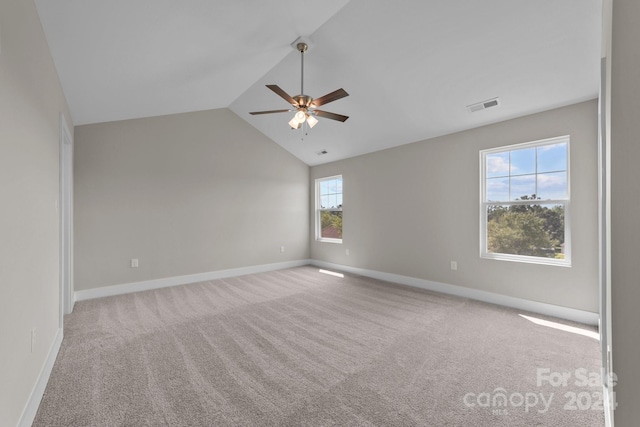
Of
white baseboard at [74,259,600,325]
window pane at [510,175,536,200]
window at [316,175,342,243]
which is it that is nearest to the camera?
white baseboard at [74,259,600,325]

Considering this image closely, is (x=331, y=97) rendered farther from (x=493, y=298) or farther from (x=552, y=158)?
(x=493, y=298)

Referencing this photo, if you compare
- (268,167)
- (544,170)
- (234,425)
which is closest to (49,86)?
(234,425)

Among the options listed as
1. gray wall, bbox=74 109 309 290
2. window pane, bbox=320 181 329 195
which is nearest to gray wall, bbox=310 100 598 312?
window pane, bbox=320 181 329 195

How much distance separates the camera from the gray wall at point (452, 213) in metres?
3.15

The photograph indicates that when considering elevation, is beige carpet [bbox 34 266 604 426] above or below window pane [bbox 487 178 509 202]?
below

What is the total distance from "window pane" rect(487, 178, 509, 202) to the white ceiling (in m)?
0.80

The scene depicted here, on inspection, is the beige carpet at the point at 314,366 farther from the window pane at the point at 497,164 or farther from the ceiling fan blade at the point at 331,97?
the ceiling fan blade at the point at 331,97

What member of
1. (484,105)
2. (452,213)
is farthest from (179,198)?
(484,105)

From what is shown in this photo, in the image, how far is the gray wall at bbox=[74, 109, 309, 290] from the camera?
4.21m

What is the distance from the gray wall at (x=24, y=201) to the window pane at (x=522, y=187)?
4675 millimetres

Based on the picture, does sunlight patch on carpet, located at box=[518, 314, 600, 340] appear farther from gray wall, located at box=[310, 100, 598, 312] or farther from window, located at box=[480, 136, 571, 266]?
window, located at box=[480, 136, 571, 266]

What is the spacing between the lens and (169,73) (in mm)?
3244

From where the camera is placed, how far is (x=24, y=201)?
5.56 feet

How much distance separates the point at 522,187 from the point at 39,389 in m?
5.03
